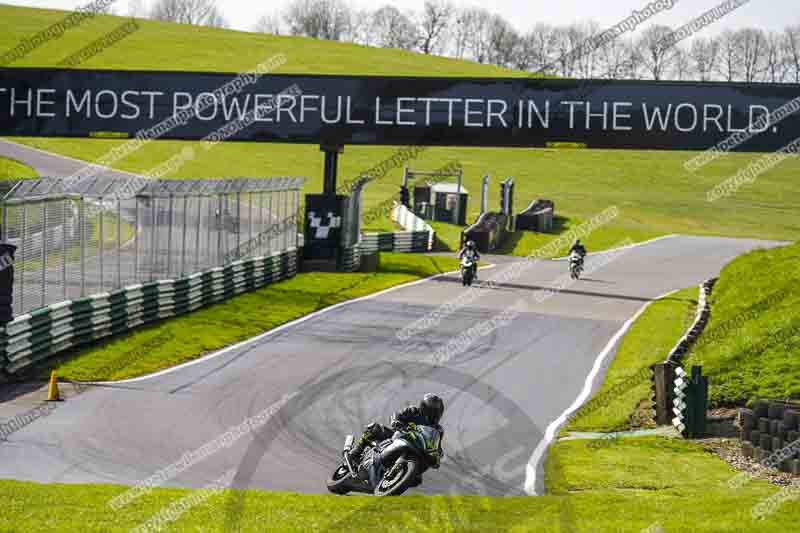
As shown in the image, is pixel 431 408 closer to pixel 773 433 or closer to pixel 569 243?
pixel 773 433

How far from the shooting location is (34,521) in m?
9.40

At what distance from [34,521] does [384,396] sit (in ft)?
29.4

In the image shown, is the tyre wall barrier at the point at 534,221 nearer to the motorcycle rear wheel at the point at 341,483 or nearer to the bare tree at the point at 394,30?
the motorcycle rear wheel at the point at 341,483

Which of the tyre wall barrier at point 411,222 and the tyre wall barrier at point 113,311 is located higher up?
the tyre wall barrier at point 411,222

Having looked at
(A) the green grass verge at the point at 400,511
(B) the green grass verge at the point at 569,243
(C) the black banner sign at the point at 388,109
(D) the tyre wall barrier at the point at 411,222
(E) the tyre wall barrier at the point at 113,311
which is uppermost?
(C) the black banner sign at the point at 388,109

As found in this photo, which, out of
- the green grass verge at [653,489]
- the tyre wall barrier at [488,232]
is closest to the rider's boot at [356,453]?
the green grass verge at [653,489]

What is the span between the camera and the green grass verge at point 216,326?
18.9 meters

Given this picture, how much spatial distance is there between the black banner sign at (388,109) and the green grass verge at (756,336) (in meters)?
3.36

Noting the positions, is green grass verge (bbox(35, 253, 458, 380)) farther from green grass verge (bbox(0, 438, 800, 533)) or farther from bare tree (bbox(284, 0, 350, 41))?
bare tree (bbox(284, 0, 350, 41))

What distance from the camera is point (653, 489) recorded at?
43.3ft

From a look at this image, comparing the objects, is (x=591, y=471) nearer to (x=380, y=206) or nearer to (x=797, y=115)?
(x=797, y=115)

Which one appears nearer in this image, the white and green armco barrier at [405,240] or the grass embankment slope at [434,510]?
the grass embankment slope at [434,510]

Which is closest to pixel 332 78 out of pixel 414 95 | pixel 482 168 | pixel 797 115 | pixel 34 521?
pixel 414 95

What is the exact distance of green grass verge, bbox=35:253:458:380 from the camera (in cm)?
1889
